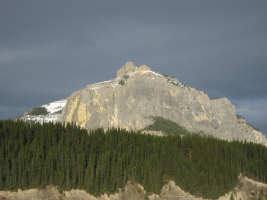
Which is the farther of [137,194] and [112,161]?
[112,161]

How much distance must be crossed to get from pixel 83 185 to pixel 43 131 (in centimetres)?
2396

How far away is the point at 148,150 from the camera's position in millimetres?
157625

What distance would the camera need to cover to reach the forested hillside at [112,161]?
404 ft

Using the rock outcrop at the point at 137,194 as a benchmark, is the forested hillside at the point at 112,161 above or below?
above

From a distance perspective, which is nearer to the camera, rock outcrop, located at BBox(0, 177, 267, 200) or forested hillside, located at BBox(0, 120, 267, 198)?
rock outcrop, located at BBox(0, 177, 267, 200)

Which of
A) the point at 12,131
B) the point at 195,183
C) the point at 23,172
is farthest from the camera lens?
the point at 195,183

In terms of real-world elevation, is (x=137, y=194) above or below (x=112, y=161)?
below

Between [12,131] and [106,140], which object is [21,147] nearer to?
[12,131]

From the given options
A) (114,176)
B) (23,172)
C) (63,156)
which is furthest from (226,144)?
(23,172)

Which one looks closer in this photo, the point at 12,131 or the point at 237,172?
the point at 12,131

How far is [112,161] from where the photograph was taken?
5487 inches

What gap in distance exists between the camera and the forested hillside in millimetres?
123062

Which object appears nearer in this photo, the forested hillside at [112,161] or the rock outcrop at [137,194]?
the rock outcrop at [137,194]

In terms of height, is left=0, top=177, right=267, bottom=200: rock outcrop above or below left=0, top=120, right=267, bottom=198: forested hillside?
below
